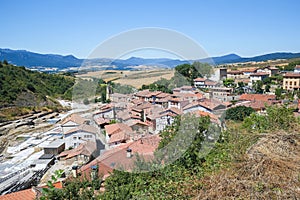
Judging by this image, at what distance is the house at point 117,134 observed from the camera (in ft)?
24.5

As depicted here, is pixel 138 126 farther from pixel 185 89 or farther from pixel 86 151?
pixel 185 89

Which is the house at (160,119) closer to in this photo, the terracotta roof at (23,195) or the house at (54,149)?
the house at (54,149)

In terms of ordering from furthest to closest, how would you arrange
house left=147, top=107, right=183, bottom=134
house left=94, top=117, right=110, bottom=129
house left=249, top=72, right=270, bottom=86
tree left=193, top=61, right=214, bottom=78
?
1. house left=249, top=72, right=270, bottom=86
2. house left=94, top=117, right=110, bottom=129
3. tree left=193, top=61, right=214, bottom=78
4. house left=147, top=107, right=183, bottom=134

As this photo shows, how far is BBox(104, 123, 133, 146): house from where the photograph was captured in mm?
7453

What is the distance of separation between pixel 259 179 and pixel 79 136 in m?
8.42

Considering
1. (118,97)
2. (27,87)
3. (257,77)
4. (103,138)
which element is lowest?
(103,138)

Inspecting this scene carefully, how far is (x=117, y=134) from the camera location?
7.91 metres

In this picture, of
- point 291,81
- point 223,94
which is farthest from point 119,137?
point 291,81

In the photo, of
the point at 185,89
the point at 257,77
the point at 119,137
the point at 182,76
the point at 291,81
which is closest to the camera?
the point at 119,137

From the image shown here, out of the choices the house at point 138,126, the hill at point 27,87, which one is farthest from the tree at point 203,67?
the hill at point 27,87

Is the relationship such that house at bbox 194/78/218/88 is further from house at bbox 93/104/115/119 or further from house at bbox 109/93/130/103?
house at bbox 93/104/115/119

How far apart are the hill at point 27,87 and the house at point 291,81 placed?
17.1 meters

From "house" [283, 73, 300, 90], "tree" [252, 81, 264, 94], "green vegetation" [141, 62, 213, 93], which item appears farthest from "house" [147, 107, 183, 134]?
"house" [283, 73, 300, 90]

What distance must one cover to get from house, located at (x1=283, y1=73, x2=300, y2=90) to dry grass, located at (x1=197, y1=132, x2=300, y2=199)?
14835 mm
